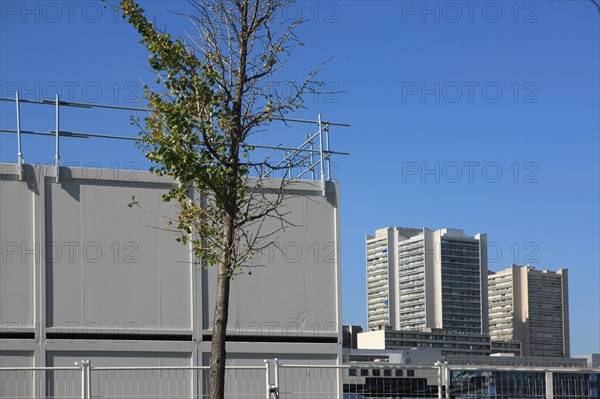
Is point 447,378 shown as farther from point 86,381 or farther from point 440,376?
point 86,381

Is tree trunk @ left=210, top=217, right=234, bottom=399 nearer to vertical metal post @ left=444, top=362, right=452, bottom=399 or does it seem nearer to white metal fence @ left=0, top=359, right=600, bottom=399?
white metal fence @ left=0, top=359, right=600, bottom=399

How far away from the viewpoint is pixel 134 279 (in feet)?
50.8

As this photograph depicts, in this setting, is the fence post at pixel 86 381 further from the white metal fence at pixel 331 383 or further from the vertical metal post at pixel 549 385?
the vertical metal post at pixel 549 385

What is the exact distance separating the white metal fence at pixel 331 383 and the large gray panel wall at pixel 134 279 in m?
0.50

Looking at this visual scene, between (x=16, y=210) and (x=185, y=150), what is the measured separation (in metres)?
4.48

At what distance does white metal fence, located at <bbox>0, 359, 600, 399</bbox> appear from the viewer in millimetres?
14016

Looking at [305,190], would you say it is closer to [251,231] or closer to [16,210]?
[251,231]

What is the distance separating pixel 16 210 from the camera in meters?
14.8

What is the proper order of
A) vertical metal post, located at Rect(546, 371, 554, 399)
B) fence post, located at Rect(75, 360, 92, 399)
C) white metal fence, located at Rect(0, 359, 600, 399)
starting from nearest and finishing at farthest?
1. fence post, located at Rect(75, 360, 92, 399)
2. white metal fence, located at Rect(0, 359, 600, 399)
3. vertical metal post, located at Rect(546, 371, 554, 399)

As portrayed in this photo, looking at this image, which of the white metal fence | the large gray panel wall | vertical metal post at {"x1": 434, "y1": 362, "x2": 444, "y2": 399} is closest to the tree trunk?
the white metal fence

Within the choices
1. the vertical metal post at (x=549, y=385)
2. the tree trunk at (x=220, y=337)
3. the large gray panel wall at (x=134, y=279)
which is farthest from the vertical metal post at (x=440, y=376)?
the tree trunk at (x=220, y=337)

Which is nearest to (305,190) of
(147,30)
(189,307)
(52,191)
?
(189,307)

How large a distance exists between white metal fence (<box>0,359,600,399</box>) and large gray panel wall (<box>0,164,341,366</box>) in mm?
503

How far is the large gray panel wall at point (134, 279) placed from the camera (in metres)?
14.8
